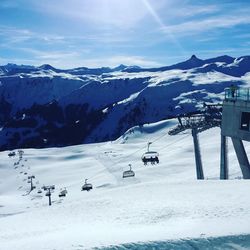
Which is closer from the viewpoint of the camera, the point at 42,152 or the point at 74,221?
the point at 74,221

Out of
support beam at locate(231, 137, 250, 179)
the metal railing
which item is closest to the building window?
the metal railing

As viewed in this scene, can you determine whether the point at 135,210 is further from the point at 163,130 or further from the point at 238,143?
the point at 163,130

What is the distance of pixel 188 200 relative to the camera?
2464 centimetres

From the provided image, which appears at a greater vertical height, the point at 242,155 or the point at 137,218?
the point at 242,155

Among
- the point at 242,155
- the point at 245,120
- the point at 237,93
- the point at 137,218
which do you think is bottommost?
the point at 137,218

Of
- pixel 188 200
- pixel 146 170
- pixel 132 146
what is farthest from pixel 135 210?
pixel 132 146

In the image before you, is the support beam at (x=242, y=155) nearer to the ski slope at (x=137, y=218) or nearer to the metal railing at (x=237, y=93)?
the metal railing at (x=237, y=93)

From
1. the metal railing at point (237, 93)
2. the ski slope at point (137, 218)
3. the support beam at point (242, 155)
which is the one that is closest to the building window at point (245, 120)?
the metal railing at point (237, 93)

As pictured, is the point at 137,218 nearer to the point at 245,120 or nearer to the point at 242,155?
the point at 245,120

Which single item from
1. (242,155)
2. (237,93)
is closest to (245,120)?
(237,93)

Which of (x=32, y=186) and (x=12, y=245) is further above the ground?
(x=12, y=245)

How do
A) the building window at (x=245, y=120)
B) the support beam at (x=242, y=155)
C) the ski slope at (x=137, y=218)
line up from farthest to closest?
the support beam at (x=242, y=155) < the building window at (x=245, y=120) < the ski slope at (x=137, y=218)

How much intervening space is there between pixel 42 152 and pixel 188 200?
115 m

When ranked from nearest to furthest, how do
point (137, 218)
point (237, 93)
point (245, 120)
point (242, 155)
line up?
point (137, 218) → point (245, 120) → point (237, 93) → point (242, 155)
